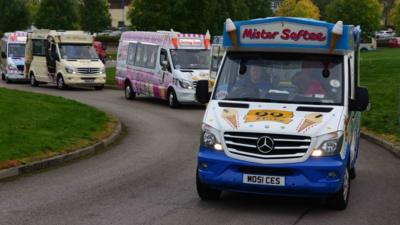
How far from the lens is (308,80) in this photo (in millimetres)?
8945

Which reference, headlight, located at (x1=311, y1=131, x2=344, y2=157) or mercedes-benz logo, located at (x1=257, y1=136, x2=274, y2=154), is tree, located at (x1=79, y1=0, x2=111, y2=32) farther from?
headlight, located at (x1=311, y1=131, x2=344, y2=157)

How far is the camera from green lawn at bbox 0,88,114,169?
1205cm

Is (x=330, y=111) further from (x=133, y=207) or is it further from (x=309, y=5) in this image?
(x=309, y=5)

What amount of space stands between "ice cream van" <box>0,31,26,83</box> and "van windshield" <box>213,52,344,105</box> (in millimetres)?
27930

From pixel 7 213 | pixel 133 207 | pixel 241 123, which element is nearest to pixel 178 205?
pixel 133 207

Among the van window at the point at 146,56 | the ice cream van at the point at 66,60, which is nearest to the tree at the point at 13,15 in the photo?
the ice cream van at the point at 66,60

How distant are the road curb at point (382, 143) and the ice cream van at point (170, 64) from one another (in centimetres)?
780

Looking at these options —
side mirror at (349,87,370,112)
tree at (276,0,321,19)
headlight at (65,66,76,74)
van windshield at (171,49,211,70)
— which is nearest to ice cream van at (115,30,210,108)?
van windshield at (171,49,211,70)

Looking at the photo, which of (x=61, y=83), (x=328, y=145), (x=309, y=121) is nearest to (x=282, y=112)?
(x=309, y=121)

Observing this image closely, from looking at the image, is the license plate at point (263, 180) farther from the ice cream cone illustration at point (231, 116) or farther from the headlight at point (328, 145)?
the ice cream cone illustration at point (231, 116)

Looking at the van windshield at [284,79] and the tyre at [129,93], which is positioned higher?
the van windshield at [284,79]

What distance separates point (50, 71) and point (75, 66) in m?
2.02

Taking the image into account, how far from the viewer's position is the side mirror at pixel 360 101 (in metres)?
8.76

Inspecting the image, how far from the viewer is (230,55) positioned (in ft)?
30.6
